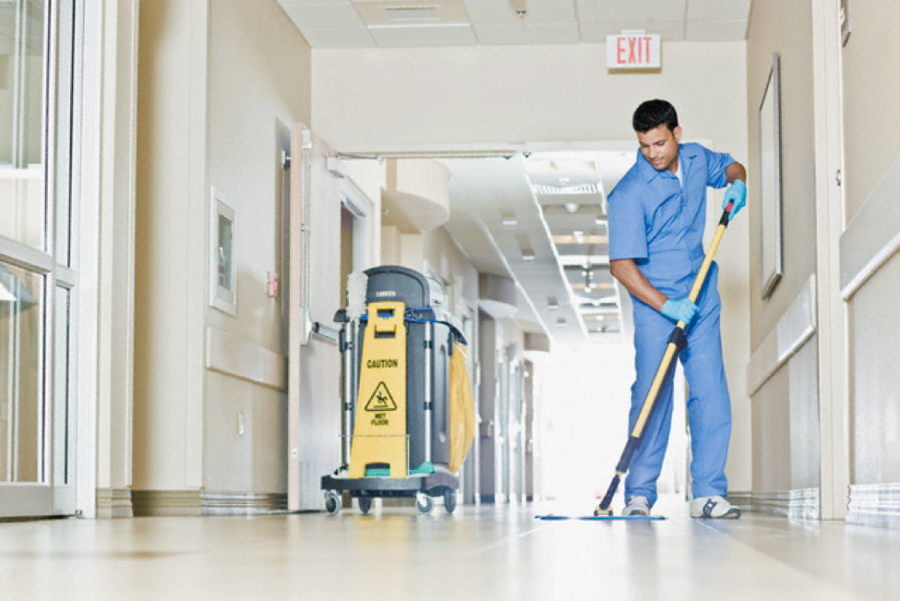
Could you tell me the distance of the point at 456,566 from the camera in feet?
5.22

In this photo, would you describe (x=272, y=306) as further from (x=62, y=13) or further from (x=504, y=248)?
(x=504, y=248)

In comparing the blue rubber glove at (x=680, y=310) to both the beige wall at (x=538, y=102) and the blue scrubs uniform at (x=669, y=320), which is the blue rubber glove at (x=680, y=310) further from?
the beige wall at (x=538, y=102)

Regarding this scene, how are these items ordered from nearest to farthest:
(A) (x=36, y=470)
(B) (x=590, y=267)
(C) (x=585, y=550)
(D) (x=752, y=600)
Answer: (D) (x=752, y=600)
(C) (x=585, y=550)
(A) (x=36, y=470)
(B) (x=590, y=267)

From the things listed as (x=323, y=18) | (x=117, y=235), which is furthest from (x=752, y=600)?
(x=323, y=18)

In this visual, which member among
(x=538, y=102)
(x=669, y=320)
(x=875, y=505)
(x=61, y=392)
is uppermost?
(x=538, y=102)

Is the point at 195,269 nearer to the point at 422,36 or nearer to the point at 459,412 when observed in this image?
the point at 459,412

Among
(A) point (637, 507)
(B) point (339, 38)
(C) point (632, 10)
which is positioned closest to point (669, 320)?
(A) point (637, 507)

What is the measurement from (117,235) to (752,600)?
11.7 ft

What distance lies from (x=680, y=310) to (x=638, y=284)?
16 centimetres

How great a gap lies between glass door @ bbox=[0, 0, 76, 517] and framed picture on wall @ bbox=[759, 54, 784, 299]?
258cm

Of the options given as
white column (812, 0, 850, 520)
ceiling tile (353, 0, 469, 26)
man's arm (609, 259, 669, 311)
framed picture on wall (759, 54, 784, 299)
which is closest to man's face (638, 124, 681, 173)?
man's arm (609, 259, 669, 311)

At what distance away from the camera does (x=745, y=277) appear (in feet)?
21.8

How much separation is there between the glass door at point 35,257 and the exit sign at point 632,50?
122 inches

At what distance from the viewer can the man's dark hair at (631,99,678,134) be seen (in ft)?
13.7
